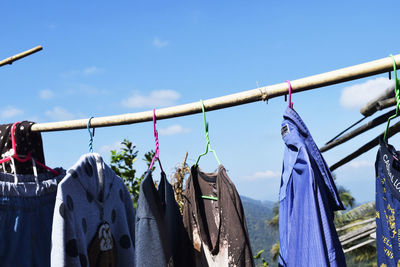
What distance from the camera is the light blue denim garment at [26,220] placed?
1.94m

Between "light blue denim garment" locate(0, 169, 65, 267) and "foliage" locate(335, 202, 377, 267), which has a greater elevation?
"light blue denim garment" locate(0, 169, 65, 267)

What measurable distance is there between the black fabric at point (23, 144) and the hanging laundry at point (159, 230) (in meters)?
0.75

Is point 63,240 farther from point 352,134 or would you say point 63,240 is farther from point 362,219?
point 362,219

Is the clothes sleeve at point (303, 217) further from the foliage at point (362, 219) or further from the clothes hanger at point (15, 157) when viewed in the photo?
the foliage at point (362, 219)

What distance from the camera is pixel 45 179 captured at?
2205mm

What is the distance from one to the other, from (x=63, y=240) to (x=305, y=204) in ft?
3.36

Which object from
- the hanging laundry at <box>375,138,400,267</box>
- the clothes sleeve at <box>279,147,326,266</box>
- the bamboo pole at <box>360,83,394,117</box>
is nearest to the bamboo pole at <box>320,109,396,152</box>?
the bamboo pole at <box>360,83,394,117</box>

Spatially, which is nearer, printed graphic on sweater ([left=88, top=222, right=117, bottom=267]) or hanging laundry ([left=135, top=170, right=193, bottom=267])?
hanging laundry ([left=135, top=170, right=193, bottom=267])

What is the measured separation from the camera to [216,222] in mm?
2090

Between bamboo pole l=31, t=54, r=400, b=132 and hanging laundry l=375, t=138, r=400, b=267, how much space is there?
0.42 m

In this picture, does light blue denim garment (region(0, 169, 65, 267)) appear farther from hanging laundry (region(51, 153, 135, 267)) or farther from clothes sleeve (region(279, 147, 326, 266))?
Answer: clothes sleeve (region(279, 147, 326, 266))

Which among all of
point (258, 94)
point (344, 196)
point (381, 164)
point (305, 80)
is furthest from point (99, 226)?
point (344, 196)

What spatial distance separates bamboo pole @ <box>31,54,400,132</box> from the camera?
170 cm

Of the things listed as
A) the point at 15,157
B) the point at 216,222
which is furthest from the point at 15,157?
the point at 216,222
